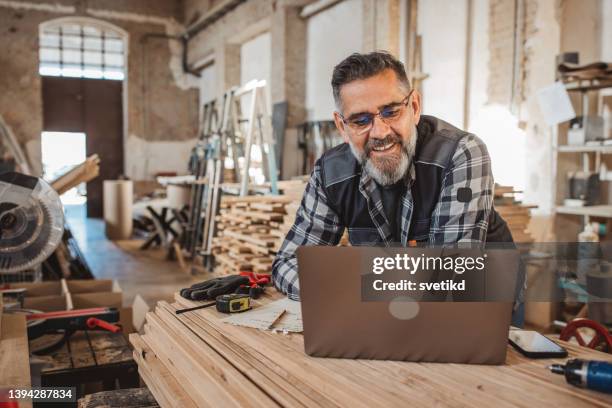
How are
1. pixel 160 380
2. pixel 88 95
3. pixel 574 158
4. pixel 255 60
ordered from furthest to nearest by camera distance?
pixel 88 95 < pixel 255 60 < pixel 574 158 < pixel 160 380

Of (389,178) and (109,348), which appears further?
(109,348)

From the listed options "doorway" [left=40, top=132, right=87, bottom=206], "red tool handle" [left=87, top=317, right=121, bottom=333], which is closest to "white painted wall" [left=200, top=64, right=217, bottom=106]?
"doorway" [left=40, top=132, right=87, bottom=206]

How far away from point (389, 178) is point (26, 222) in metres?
1.95

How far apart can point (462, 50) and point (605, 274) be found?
17.6 feet

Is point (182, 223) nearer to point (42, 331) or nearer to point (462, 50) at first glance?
point (462, 50)

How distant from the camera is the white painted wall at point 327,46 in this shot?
802cm

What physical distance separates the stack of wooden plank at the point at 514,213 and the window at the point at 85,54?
11809 mm

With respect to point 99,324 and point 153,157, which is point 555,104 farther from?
point 153,157

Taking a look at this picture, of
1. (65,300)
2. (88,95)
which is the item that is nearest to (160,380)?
(65,300)

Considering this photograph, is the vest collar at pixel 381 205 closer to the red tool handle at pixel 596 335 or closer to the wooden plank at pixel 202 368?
the red tool handle at pixel 596 335

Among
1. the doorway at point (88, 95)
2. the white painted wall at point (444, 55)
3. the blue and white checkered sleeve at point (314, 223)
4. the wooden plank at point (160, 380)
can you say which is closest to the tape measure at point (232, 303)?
the wooden plank at point (160, 380)

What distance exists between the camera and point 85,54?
568 inches

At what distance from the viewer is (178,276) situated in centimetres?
720

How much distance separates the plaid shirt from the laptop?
55cm
